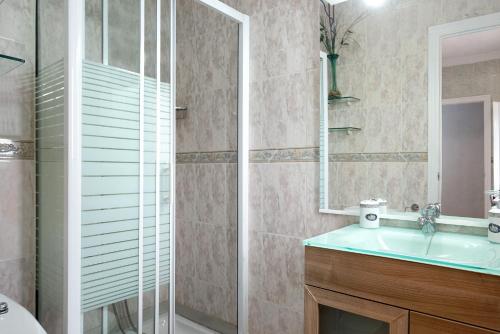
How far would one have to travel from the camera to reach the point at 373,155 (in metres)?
1.57

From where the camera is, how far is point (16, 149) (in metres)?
1.40

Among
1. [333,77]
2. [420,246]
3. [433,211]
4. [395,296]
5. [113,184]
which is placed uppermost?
[333,77]

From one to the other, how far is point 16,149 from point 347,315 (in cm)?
145

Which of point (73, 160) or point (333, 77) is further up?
point (333, 77)

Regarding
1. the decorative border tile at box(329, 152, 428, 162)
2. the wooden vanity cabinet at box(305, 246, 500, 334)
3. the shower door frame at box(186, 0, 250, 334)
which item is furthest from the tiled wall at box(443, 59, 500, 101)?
the shower door frame at box(186, 0, 250, 334)

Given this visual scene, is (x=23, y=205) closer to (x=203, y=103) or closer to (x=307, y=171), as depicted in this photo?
(x=203, y=103)

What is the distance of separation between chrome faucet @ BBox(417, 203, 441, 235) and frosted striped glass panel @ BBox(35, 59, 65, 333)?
4.55 feet

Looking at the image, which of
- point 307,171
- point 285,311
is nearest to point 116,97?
point 307,171

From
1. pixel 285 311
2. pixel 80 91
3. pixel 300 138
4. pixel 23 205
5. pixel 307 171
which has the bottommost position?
pixel 285 311

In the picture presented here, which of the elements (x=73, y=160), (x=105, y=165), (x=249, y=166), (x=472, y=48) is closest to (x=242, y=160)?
(x=249, y=166)

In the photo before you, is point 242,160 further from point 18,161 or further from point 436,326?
point 436,326

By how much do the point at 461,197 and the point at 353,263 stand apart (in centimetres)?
59

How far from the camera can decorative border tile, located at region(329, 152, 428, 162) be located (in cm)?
146

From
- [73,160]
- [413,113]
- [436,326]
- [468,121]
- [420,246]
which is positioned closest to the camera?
[436,326]
